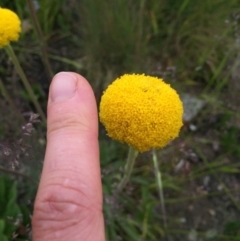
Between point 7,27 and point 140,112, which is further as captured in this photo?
point 7,27

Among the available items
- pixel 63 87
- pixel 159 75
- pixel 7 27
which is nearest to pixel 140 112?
pixel 63 87

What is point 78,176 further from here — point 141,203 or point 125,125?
point 141,203

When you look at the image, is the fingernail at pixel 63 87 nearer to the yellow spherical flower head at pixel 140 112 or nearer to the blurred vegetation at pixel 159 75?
the yellow spherical flower head at pixel 140 112

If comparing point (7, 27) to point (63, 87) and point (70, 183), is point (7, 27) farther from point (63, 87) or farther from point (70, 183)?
point (70, 183)

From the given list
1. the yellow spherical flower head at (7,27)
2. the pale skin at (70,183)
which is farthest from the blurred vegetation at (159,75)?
the pale skin at (70,183)

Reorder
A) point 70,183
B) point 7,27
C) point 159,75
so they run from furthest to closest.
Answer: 1. point 159,75
2. point 7,27
3. point 70,183

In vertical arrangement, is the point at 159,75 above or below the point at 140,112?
below
